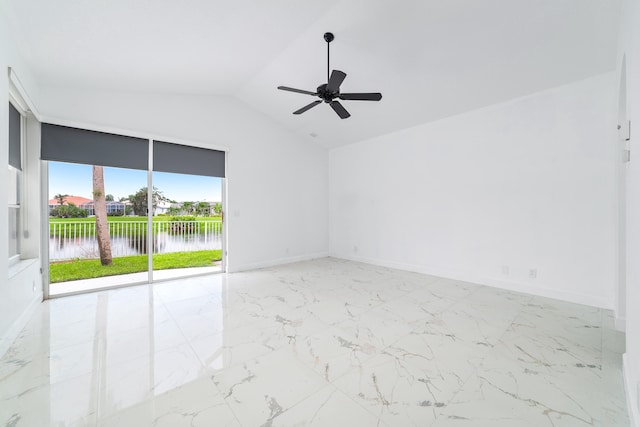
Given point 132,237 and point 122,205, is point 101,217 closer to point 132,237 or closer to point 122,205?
point 122,205

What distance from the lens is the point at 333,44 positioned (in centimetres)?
319

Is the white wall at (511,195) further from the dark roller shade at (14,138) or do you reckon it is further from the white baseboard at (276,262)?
the dark roller shade at (14,138)

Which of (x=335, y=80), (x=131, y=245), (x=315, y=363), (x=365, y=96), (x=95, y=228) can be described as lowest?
(x=315, y=363)

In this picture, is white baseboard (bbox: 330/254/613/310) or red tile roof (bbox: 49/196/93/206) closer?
white baseboard (bbox: 330/254/613/310)

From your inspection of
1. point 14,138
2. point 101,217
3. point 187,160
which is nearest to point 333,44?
point 187,160

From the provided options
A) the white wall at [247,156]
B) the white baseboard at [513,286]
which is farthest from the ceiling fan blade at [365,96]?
the white baseboard at [513,286]

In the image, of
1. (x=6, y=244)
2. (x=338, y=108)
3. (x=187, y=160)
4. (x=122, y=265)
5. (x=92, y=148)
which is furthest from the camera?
(x=122, y=265)

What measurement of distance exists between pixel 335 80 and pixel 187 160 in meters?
3.13

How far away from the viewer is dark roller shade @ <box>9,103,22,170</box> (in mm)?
2723

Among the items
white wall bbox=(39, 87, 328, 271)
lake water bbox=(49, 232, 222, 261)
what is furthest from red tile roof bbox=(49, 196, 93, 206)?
white wall bbox=(39, 87, 328, 271)

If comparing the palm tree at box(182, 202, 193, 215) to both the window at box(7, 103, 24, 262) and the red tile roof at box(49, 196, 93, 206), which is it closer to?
the red tile roof at box(49, 196, 93, 206)

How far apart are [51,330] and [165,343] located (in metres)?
1.29

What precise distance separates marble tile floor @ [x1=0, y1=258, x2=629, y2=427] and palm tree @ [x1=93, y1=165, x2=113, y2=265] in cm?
187

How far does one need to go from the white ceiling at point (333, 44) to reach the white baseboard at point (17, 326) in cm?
→ 272
